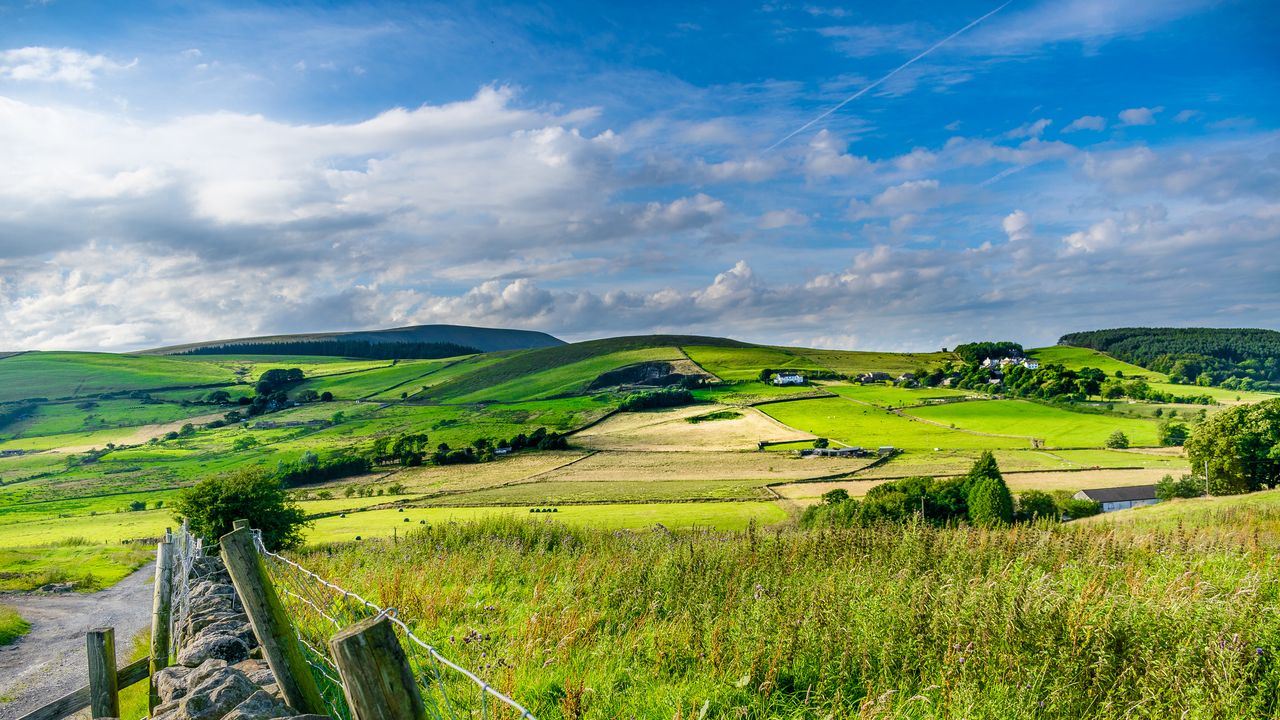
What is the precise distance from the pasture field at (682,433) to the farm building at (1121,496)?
37.4 meters

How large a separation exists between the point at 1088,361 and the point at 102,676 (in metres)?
188

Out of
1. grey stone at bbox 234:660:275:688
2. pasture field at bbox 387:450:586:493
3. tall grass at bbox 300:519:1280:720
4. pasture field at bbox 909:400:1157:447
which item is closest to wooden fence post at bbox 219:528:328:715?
grey stone at bbox 234:660:275:688

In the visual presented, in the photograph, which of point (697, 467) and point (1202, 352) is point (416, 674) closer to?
point (697, 467)

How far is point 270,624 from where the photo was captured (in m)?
5.23

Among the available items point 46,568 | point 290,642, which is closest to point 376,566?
point 290,642

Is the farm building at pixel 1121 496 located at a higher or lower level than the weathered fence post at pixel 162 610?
lower

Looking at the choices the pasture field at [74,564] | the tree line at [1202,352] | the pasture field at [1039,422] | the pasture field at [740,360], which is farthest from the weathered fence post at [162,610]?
the tree line at [1202,352]

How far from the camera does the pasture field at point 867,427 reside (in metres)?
88.0

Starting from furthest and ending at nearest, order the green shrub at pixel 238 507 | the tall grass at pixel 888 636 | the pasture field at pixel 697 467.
Result: the pasture field at pixel 697 467
the green shrub at pixel 238 507
the tall grass at pixel 888 636

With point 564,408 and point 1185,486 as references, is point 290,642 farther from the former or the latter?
point 564,408

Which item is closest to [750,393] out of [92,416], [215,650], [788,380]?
[788,380]

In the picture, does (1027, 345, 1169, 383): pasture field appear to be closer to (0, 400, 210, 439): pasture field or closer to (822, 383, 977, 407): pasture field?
(822, 383, 977, 407): pasture field

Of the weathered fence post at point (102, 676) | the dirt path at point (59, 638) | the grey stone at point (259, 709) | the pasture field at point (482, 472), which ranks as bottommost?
the pasture field at point (482, 472)

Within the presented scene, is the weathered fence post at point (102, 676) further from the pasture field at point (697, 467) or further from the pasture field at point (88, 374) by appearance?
the pasture field at point (88, 374)
